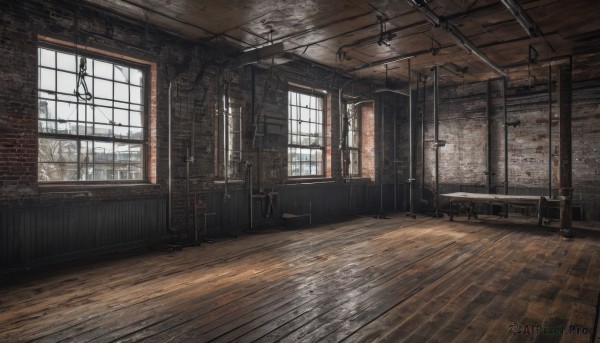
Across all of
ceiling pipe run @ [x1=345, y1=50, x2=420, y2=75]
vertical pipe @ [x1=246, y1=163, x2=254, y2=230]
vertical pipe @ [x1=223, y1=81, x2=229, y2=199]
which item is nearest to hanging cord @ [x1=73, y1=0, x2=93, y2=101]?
vertical pipe @ [x1=223, y1=81, x2=229, y2=199]

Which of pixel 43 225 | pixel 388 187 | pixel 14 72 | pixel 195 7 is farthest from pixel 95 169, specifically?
pixel 388 187

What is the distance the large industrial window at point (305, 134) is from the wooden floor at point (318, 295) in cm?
317

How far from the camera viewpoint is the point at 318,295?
375 cm

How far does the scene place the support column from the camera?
676cm

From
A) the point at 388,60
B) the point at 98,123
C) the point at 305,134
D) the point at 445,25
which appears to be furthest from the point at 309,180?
the point at 98,123

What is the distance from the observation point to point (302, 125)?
9117 millimetres

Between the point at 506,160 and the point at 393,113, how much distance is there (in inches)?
138

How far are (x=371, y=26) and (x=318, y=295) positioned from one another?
4.71 metres

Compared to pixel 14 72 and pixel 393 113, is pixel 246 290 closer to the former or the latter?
pixel 14 72

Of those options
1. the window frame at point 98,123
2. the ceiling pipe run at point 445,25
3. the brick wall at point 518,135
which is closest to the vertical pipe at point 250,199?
the window frame at point 98,123

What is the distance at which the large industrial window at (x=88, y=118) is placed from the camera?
5145 mm

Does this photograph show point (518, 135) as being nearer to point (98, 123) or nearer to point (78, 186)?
point (98, 123)

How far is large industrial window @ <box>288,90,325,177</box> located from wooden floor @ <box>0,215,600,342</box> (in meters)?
3.17

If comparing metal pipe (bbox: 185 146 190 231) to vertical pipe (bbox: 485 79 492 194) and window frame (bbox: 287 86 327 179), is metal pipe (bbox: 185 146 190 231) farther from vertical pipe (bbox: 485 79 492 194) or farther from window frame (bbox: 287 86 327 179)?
vertical pipe (bbox: 485 79 492 194)
